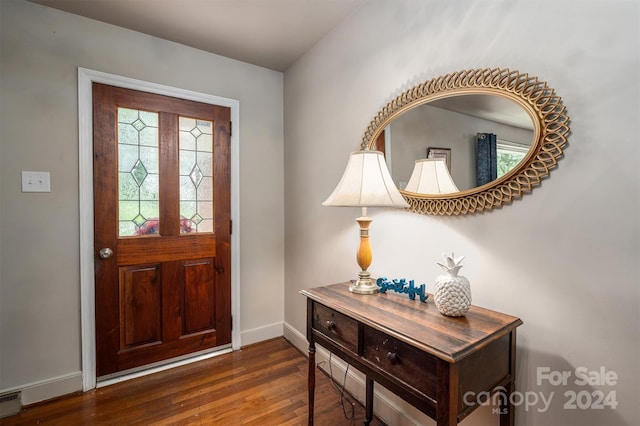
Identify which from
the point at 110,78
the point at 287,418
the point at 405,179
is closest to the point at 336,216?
the point at 405,179

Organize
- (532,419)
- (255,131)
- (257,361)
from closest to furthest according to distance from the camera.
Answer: (532,419) < (257,361) < (255,131)

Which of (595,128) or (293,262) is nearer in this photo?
(595,128)

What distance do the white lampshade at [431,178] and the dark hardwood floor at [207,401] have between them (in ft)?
4.38

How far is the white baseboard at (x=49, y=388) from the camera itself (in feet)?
5.83

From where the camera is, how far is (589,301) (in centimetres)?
95

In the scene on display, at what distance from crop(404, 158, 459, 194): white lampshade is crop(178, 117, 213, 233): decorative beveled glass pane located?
162cm

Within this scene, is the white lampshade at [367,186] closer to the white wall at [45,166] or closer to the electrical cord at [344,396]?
the electrical cord at [344,396]

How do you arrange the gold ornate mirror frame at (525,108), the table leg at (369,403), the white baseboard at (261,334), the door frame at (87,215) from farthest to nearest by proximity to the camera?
1. the white baseboard at (261,334)
2. the door frame at (87,215)
3. the table leg at (369,403)
4. the gold ornate mirror frame at (525,108)

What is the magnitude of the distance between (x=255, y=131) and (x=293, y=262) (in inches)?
48.0

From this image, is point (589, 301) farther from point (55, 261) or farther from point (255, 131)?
point (55, 261)

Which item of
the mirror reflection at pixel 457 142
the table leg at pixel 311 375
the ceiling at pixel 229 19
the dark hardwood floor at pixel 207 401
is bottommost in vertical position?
the dark hardwood floor at pixel 207 401

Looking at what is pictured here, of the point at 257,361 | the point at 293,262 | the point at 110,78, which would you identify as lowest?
the point at 257,361

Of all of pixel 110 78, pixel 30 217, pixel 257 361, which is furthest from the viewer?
pixel 257 361

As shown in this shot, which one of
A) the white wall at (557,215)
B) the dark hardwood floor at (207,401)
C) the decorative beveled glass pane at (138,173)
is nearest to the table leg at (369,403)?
the dark hardwood floor at (207,401)
